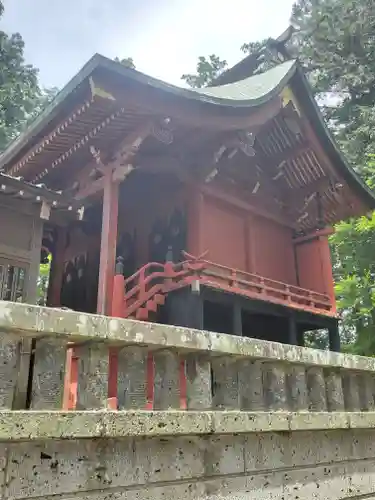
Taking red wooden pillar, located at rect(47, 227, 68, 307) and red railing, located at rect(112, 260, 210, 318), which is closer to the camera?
red railing, located at rect(112, 260, 210, 318)

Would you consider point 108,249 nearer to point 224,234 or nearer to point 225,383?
point 224,234

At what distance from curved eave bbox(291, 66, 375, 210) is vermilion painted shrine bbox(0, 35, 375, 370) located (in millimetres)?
25

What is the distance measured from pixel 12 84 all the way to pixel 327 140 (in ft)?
66.9

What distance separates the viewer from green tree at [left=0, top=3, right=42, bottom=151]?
82.9 feet

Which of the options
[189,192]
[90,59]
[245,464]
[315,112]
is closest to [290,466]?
[245,464]

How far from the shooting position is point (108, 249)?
856 cm

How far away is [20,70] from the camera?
2647 centimetres

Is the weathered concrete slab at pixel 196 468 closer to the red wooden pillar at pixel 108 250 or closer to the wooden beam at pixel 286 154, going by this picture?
the red wooden pillar at pixel 108 250

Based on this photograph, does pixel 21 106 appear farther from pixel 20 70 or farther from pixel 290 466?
pixel 290 466

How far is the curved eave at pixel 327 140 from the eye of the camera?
34.8 ft

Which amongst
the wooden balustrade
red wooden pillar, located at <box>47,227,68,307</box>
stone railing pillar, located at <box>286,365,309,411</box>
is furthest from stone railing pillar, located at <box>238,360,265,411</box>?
red wooden pillar, located at <box>47,227,68,307</box>

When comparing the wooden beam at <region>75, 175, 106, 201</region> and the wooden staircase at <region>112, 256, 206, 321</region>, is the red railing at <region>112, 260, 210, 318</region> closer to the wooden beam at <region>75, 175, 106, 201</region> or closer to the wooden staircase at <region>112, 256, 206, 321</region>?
the wooden staircase at <region>112, 256, 206, 321</region>

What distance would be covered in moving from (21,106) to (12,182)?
72.1 ft

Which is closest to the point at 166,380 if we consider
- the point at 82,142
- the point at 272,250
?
the point at 82,142
